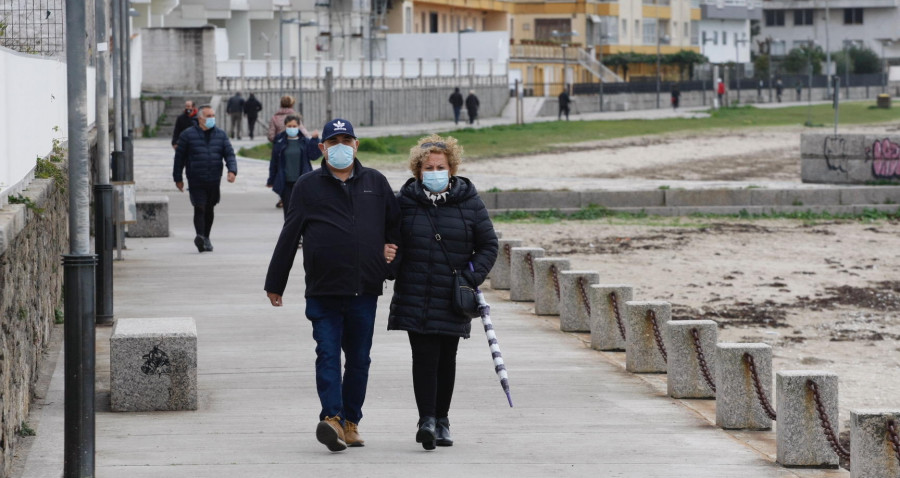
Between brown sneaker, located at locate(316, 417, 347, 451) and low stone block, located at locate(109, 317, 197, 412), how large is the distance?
4.71ft

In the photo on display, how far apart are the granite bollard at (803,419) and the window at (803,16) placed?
13914 cm

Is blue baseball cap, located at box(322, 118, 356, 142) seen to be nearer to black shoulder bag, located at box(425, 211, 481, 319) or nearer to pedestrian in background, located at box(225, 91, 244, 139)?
black shoulder bag, located at box(425, 211, 481, 319)

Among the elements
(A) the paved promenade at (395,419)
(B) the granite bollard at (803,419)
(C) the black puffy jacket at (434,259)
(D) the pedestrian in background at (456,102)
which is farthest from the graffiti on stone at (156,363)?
(D) the pedestrian in background at (456,102)

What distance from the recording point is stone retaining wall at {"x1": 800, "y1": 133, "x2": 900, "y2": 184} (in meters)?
30.9

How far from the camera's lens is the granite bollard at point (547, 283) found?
47.4 feet

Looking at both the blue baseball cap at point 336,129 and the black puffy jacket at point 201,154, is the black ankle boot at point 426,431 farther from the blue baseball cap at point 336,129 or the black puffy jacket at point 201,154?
the black puffy jacket at point 201,154

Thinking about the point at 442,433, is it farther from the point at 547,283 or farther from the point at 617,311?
the point at 547,283

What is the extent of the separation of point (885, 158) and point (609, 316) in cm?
2001

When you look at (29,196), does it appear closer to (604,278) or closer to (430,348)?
Answer: (430,348)

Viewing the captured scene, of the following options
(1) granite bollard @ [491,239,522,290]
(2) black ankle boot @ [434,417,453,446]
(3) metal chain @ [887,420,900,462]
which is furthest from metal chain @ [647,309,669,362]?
(1) granite bollard @ [491,239,522,290]

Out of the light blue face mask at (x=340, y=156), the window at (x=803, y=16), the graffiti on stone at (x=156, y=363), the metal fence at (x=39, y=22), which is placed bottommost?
the graffiti on stone at (x=156, y=363)

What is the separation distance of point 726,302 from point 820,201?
12.2m

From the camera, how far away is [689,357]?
10.3 metres

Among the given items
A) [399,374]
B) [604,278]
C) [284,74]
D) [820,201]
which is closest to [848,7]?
[284,74]
